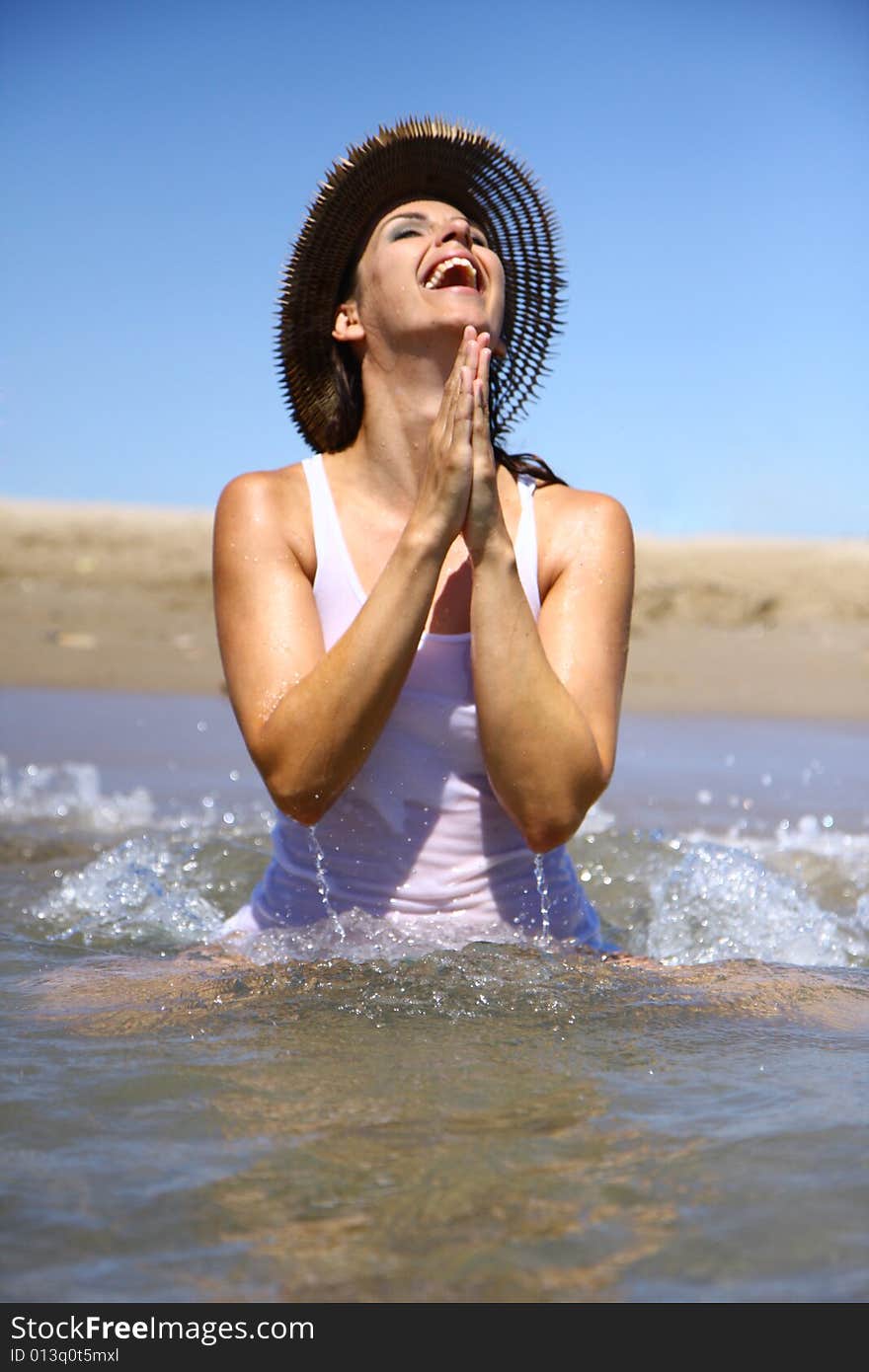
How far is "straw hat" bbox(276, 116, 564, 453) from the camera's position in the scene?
315cm

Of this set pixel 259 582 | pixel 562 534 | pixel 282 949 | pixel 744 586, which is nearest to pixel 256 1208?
pixel 282 949

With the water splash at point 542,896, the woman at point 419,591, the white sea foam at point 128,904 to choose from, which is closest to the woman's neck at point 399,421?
the woman at point 419,591

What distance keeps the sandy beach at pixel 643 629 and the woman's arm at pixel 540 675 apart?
6.46 m

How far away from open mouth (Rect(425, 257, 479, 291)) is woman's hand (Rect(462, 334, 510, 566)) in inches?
14.7

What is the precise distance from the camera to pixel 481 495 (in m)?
Answer: 2.70

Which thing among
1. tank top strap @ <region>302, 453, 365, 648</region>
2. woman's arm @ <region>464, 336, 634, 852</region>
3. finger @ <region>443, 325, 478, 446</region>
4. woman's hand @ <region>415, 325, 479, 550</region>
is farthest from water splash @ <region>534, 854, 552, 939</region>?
finger @ <region>443, 325, 478, 446</region>

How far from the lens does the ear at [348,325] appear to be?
319cm

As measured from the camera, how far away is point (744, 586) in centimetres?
1510

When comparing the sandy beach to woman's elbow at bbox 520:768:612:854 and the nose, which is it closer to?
the nose

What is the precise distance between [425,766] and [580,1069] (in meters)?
0.87

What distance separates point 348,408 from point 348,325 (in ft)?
0.61

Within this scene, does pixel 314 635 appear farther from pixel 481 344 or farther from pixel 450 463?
pixel 481 344
